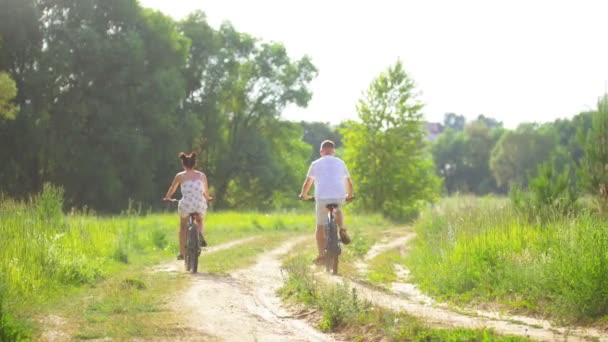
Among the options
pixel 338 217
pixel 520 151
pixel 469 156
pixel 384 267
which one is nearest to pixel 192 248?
pixel 338 217

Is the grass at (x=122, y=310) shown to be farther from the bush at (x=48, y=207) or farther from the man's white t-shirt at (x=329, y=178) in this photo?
the bush at (x=48, y=207)

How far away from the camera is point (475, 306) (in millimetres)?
9906

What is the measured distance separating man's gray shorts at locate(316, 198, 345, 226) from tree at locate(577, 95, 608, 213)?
618cm

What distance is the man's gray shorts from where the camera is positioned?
42.9ft

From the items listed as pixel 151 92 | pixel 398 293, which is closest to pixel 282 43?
pixel 151 92

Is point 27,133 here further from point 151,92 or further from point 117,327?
point 117,327

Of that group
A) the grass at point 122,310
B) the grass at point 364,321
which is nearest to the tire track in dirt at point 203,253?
the grass at point 122,310

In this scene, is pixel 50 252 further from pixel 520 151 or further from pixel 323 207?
pixel 520 151

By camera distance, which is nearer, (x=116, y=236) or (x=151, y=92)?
(x=116, y=236)

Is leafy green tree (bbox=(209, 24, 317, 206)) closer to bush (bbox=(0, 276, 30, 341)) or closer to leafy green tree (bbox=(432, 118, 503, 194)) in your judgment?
bush (bbox=(0, 276, 30, 341))

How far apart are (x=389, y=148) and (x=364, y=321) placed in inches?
1167

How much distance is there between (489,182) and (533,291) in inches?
4476

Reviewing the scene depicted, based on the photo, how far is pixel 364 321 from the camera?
26.3ft

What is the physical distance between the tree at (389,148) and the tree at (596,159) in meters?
20.8
